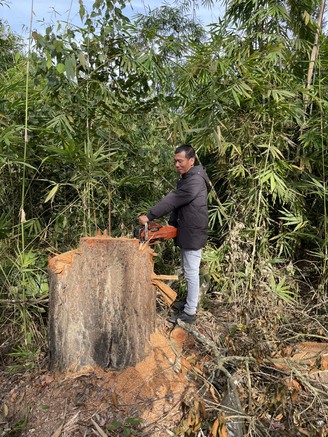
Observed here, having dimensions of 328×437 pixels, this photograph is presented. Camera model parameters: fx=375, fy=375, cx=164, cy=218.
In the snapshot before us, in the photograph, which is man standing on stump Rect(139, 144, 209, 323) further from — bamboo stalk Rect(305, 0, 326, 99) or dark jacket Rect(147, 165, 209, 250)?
bamboo stalk Rect(305, 0, 326, 99)

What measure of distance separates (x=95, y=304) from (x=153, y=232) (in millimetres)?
678

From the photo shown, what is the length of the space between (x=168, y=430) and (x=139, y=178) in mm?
2020

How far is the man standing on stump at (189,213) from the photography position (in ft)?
8.96

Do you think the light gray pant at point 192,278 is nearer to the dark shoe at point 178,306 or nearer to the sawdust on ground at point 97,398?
the dark shoe at point 178,306

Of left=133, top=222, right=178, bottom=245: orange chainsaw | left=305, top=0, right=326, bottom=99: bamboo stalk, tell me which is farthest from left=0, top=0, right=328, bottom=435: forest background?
left=133, top=222, right=178, bottom=245: orange chainsaw

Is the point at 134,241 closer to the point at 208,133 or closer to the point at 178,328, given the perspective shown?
the point at 178,328

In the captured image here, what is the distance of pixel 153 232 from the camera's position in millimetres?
2631

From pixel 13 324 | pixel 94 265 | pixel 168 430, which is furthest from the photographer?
pixel 13 324

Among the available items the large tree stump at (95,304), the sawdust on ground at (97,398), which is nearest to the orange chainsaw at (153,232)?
the large tree stump at (95,304)

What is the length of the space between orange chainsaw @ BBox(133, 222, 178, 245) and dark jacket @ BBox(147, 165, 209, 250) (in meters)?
0.09

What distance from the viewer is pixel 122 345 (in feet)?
7.31

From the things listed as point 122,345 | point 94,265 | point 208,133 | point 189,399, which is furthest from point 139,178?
point 189,399

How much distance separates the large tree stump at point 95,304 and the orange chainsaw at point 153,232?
0.31m

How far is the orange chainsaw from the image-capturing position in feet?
8.43
